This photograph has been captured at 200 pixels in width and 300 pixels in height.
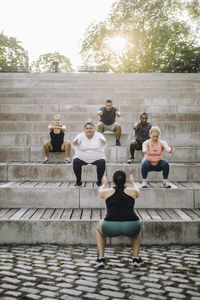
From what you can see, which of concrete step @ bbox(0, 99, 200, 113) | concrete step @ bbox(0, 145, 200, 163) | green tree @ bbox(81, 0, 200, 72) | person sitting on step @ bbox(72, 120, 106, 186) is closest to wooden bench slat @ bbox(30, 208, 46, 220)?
person sitting on step @ bbox(72, 120, 106, 186)

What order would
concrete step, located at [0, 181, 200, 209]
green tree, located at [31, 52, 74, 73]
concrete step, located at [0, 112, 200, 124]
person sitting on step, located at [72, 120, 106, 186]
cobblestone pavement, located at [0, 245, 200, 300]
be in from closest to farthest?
cobblestone pavement, located at [0, 245, 200, 300], concrete step, located at [0, 181, 200, 209], person sitting on step, located at [72, 120, 106, 186], concrete step, located at [0, 112, 200, 124], green tree, located at [31, 52, 74, 73]

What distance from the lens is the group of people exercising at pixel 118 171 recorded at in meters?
3.85

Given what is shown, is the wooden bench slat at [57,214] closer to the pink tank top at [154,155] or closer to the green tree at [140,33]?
the pink tank top at [154,155]

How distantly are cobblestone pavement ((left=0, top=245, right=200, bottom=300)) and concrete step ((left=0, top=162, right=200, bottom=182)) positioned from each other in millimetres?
2082

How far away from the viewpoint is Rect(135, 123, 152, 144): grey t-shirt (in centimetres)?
722

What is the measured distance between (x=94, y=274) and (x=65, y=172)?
3016mm

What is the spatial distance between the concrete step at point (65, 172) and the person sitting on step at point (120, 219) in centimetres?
253

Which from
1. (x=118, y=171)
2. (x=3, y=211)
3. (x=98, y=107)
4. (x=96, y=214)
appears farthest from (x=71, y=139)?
(x=118, y=171)

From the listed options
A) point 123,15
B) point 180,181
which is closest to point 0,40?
point 123,15

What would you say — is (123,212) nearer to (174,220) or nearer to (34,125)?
(174,220)

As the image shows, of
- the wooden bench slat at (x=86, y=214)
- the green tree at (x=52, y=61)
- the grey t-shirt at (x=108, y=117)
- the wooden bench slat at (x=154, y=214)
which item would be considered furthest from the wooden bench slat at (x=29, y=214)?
the green tree at (x=52, y=61)

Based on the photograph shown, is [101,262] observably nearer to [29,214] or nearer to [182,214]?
[29,214]

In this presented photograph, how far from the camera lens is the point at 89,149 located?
620 centimetres

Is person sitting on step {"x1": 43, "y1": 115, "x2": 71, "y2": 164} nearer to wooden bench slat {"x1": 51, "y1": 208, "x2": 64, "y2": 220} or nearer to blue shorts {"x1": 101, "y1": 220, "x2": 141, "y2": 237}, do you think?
wooden bench slat {"x1": 51, "y1": 208, "x2": 64, "y2": 220}
